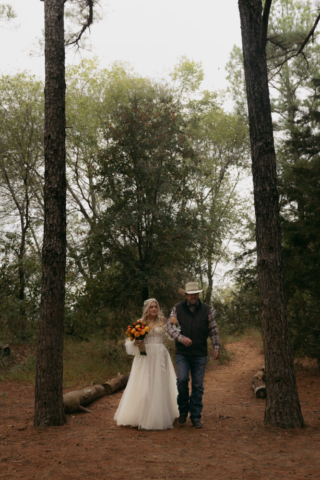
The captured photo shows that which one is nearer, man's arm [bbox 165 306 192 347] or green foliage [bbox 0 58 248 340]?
man's arm [bbox 165 306 192 347]

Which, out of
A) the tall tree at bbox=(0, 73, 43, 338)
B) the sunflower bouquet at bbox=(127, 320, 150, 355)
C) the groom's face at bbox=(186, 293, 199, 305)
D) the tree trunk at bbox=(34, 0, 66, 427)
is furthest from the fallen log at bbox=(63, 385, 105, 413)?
the tall tree at bbox=(0, 73, 43, 338)

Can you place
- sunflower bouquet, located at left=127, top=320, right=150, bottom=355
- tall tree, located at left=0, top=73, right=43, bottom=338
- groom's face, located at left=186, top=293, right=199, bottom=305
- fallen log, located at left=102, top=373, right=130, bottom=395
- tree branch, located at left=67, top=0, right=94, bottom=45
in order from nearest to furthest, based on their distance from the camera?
groom's face, located at left=186, top=293, right=199, bottom=305, sunflower bouquet, located at left=127, top=320, right=150, bottom=355, tree branch, located at left=67, top=0, right=94, bottom=45, fallen log, located at left=102, top=373, right=130, bottom=395, tall tree, located at left=0, top=73, right=43, bottom=338

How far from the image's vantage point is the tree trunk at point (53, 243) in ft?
24.1

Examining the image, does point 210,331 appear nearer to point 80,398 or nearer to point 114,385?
point 80,398

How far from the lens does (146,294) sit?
15.3 metres

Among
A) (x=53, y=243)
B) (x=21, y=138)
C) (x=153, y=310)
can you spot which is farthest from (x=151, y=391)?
(x=21, y=138)

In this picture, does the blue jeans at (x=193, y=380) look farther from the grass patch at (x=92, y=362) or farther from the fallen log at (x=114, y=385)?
the grass patch at (x=92, y=362)

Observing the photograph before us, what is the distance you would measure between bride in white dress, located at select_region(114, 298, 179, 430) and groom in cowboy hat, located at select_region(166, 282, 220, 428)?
290 millimetres

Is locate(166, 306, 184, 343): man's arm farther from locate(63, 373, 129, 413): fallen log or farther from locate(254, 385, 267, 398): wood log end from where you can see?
locate(254, 385, 267, 398): wood log end

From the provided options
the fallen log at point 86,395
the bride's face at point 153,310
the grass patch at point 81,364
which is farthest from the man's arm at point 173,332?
the grass patch at point 81,364

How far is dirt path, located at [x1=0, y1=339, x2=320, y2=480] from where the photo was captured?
483cm

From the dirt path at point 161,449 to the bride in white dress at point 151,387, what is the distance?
0.24 m

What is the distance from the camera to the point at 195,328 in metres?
7.29

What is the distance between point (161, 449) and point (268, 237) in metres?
3.50
